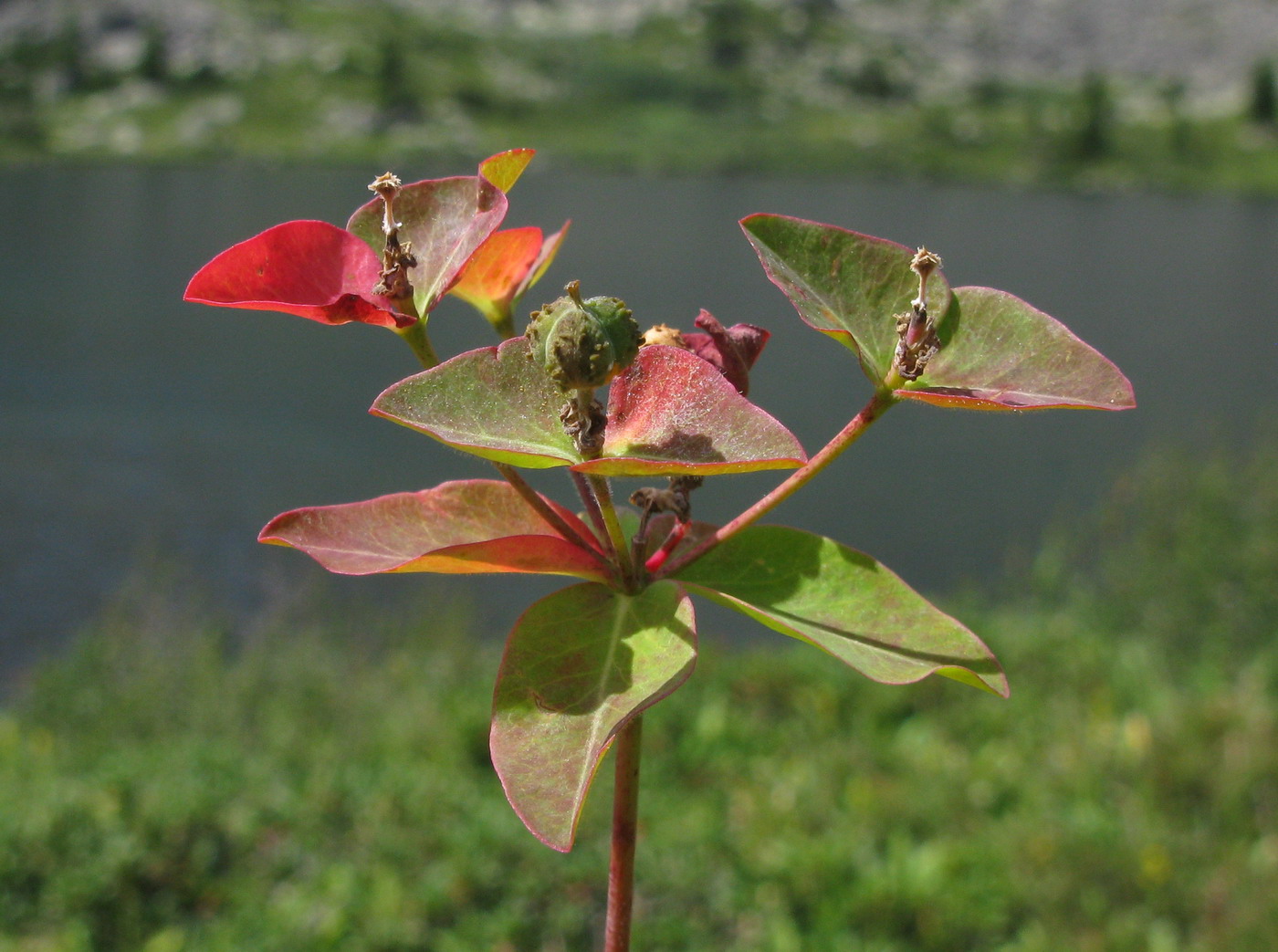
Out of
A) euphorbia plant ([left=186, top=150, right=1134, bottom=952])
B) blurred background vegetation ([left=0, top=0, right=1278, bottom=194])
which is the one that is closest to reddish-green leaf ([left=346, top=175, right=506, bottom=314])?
euphorbia plant ([left=186, top=150, right=1134, bottom=952])

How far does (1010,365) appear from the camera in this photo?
18.3 inches

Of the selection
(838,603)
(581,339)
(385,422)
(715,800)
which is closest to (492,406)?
(581,339)

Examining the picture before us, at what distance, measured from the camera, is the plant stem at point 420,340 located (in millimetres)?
465

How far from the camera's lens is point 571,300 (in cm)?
41

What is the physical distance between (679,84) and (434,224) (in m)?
40.1

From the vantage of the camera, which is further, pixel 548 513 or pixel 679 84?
pixel 679 84

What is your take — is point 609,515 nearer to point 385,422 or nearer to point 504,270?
point 504,270

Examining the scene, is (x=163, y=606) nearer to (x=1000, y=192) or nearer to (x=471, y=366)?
(x=471, y=366)

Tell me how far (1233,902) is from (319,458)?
7.70 meters

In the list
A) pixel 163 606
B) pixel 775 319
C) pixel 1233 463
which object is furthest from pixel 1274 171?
pixel 163 606

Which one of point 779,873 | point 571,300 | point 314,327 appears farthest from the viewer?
point 314,327

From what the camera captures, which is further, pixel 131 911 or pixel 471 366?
pixel 131 911

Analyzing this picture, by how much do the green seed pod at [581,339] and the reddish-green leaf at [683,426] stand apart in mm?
18

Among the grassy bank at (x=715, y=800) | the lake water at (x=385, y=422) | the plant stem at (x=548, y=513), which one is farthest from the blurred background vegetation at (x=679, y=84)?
the plant stem at (x=548, y=513)
